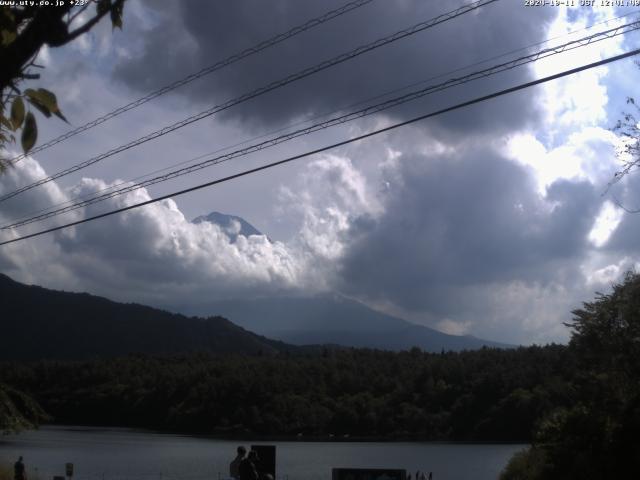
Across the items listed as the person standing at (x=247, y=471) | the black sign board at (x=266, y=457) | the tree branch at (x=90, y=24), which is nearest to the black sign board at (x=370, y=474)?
the black sign board at (x=266, y=457)

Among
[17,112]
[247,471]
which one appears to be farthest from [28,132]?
[247,471]

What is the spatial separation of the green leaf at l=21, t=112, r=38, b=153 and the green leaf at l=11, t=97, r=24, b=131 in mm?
33

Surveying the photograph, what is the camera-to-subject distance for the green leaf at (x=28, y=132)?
4034mm

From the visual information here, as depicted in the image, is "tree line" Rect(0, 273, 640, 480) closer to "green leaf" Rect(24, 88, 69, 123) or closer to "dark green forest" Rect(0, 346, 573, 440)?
"dark green forest" Rect(0, 346, 573, 440)

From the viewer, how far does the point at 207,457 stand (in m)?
76.3

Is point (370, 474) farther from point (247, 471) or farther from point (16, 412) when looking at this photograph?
point (16, 412)

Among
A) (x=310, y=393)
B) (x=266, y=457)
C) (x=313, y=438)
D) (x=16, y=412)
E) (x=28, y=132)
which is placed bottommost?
(x=266, y=457)

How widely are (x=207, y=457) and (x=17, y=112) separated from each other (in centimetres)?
7584

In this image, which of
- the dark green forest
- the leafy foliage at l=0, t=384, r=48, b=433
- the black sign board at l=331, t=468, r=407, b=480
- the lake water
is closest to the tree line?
the dark green forest

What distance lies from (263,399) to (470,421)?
3333cm

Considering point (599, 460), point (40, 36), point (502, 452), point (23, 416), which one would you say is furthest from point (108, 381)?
point (40, 36)

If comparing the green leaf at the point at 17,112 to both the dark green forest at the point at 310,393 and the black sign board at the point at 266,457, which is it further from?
the dark green forest at the point at 310,393

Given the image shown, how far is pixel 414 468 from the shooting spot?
70.8m

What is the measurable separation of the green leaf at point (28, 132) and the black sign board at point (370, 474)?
16.7 meters
